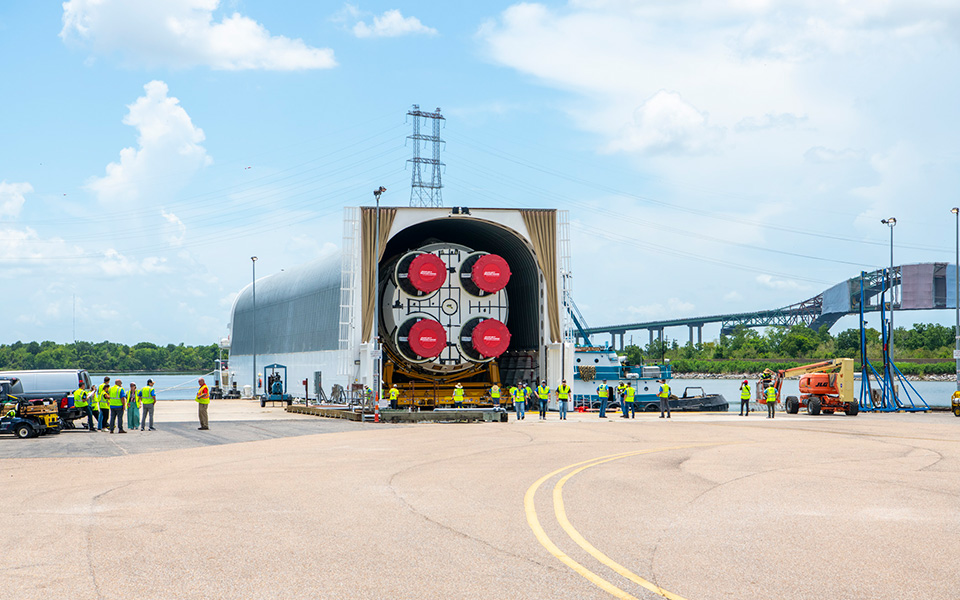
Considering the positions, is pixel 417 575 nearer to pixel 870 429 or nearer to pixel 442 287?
pixel 870 429

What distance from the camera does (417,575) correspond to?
7.00 meters

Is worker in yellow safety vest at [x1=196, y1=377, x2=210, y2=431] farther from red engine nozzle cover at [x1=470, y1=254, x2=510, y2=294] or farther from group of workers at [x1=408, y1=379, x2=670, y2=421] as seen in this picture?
red engine nozzle cover at [x1=470, y1=254, x2=510, y2=294]

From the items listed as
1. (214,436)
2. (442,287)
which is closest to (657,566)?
(214,436)

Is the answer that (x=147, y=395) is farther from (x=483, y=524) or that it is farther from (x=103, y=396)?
(x=483, y=524)

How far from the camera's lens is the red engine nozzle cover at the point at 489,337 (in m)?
34.4

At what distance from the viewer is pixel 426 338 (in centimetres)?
3381

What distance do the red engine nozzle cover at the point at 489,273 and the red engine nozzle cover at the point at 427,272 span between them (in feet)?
4.35

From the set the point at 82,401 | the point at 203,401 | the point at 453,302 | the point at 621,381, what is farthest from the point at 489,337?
the point at 82,401

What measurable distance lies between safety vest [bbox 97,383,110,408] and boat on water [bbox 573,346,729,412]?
21521mm

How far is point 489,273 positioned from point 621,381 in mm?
10488

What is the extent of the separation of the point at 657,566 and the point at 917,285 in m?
108

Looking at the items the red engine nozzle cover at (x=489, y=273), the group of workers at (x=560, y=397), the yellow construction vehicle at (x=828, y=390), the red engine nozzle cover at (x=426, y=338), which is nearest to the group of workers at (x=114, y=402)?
the group of workers at (x=560, y=397)

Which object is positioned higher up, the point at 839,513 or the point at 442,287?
the point at 442,287

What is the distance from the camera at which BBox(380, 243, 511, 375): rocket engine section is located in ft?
111
